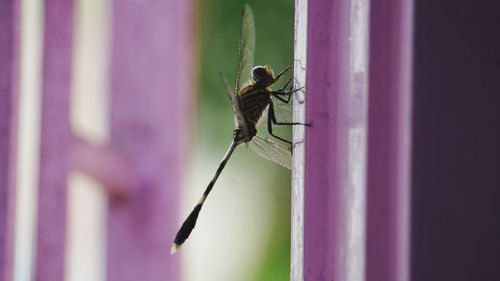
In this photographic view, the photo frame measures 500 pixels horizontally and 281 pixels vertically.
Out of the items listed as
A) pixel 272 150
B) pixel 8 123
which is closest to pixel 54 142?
pixel 8 123

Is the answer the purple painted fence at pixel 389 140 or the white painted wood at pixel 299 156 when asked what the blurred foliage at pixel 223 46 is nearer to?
the purple painted fence at pixel 389 140

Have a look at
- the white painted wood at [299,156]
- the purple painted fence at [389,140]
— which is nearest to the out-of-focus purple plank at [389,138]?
the purple painted fence at [389,140]

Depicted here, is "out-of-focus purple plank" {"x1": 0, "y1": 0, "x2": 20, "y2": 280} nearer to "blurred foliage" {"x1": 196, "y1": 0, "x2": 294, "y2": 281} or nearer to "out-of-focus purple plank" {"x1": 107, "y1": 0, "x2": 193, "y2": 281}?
"out-of-focus purple plank" {"x1": 107, "y1": 0, "x2": 193, "y2": 281}

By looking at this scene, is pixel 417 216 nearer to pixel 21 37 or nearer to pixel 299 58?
pixel 299 58

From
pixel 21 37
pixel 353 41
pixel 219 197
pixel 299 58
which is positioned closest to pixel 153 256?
pixel 219 197

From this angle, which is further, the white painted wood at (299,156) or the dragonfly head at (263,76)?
the dragonfly head at (263,76)

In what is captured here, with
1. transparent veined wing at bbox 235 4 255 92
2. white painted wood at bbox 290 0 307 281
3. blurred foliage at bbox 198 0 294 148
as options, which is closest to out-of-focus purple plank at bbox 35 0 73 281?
transparent veined wing at bbox 235 4 255 92
